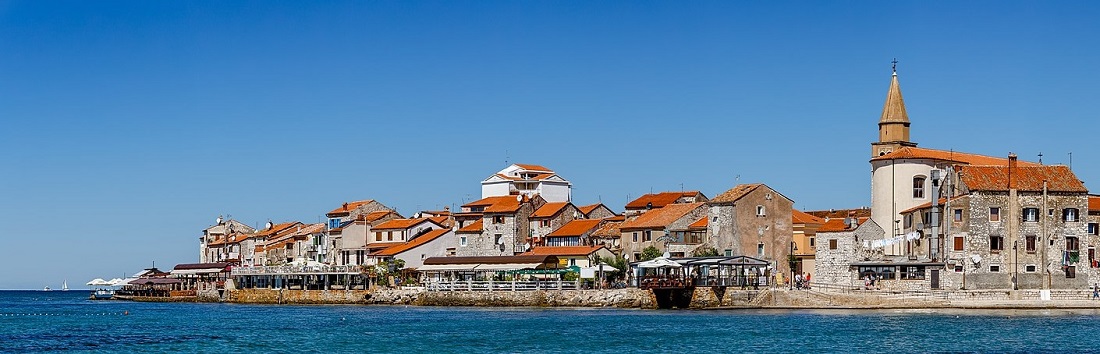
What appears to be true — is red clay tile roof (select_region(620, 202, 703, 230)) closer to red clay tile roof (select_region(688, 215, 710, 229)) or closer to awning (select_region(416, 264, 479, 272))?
red clay tile roof (select_region(688, 215, 710, 229))

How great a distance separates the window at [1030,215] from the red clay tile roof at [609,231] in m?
29.6

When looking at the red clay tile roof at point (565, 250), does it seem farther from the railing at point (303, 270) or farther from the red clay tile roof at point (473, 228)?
the railing at point (303, 270)

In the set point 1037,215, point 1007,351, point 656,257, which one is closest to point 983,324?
point 1007,351

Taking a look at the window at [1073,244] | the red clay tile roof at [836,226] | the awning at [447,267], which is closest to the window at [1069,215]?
the window at [1073,244]

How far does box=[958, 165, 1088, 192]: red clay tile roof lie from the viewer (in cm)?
8375

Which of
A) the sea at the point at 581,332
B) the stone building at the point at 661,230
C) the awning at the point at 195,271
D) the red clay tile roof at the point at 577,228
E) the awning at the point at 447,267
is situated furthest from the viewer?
the awning at the point at 195,271

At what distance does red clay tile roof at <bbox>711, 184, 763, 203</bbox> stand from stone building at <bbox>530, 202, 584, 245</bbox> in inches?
740

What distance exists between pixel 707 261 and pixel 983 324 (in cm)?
2106

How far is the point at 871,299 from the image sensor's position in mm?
78938

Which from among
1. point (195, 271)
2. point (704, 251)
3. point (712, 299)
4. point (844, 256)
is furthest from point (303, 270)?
point (844, 256)

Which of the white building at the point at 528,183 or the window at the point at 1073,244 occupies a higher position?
the white building at the point at 528,183

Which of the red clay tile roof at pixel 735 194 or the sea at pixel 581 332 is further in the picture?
the red clay tile roof at pixel 735 194

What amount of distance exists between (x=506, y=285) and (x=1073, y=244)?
1334 inches

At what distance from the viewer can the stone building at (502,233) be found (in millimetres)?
112562
